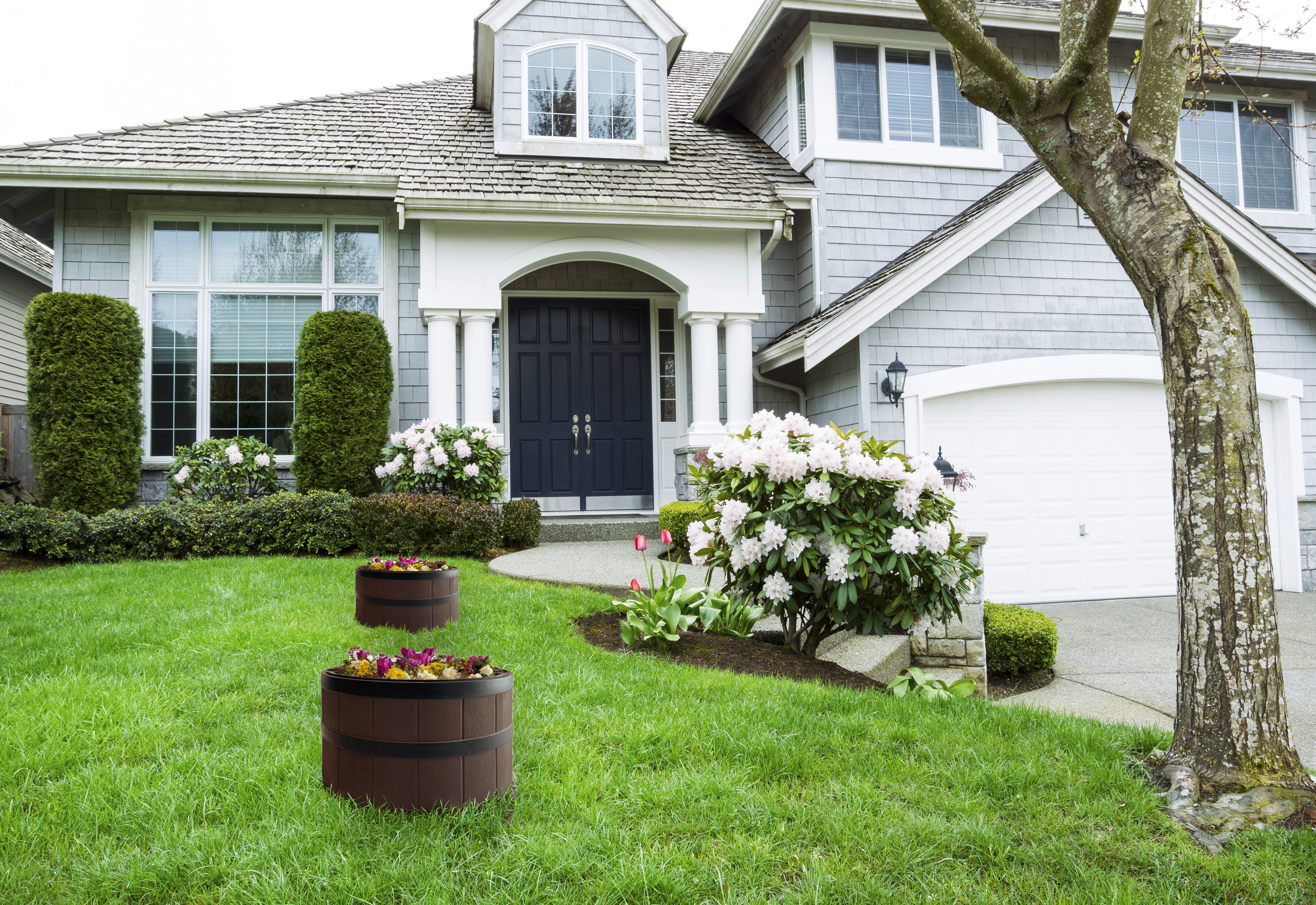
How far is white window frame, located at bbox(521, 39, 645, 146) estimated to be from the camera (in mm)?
9656

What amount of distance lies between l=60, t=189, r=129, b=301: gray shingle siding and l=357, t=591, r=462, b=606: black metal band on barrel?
6.30 metres

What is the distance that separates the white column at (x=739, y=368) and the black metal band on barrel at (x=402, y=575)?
16.0 ft

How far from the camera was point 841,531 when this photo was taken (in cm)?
420

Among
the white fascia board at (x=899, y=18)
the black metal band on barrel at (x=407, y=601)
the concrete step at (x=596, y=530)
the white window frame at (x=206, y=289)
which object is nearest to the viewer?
the black metal band on barrel at (x=407, y=601)

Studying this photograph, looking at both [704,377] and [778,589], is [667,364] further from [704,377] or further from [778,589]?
[778,589]

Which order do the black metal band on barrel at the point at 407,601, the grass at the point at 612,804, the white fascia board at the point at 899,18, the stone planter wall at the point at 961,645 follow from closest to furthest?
the grass at the point at 612,804 < the black metal band on barrel at the point at 407,601 < the stone planter wall at the point at 961,645 < the white fascia board at the point at 899,18

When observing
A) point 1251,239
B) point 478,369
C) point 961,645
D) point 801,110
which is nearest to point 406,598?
point 961,645

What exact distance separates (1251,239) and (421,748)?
9.73 metres

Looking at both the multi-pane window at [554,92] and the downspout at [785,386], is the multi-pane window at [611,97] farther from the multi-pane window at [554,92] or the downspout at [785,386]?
the downspout at [785,386]

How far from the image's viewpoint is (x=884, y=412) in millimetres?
8422

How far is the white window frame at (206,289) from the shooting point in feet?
28.7

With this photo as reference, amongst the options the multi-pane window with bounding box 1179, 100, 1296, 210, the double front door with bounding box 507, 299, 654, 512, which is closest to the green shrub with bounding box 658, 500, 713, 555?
the double front door with bounding box 507, 299, 654, 512

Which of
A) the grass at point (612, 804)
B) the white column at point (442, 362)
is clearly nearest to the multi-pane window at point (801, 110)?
the white column at point (442, 362)

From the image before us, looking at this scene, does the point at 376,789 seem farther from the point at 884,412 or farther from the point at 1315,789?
the point at 884,412
